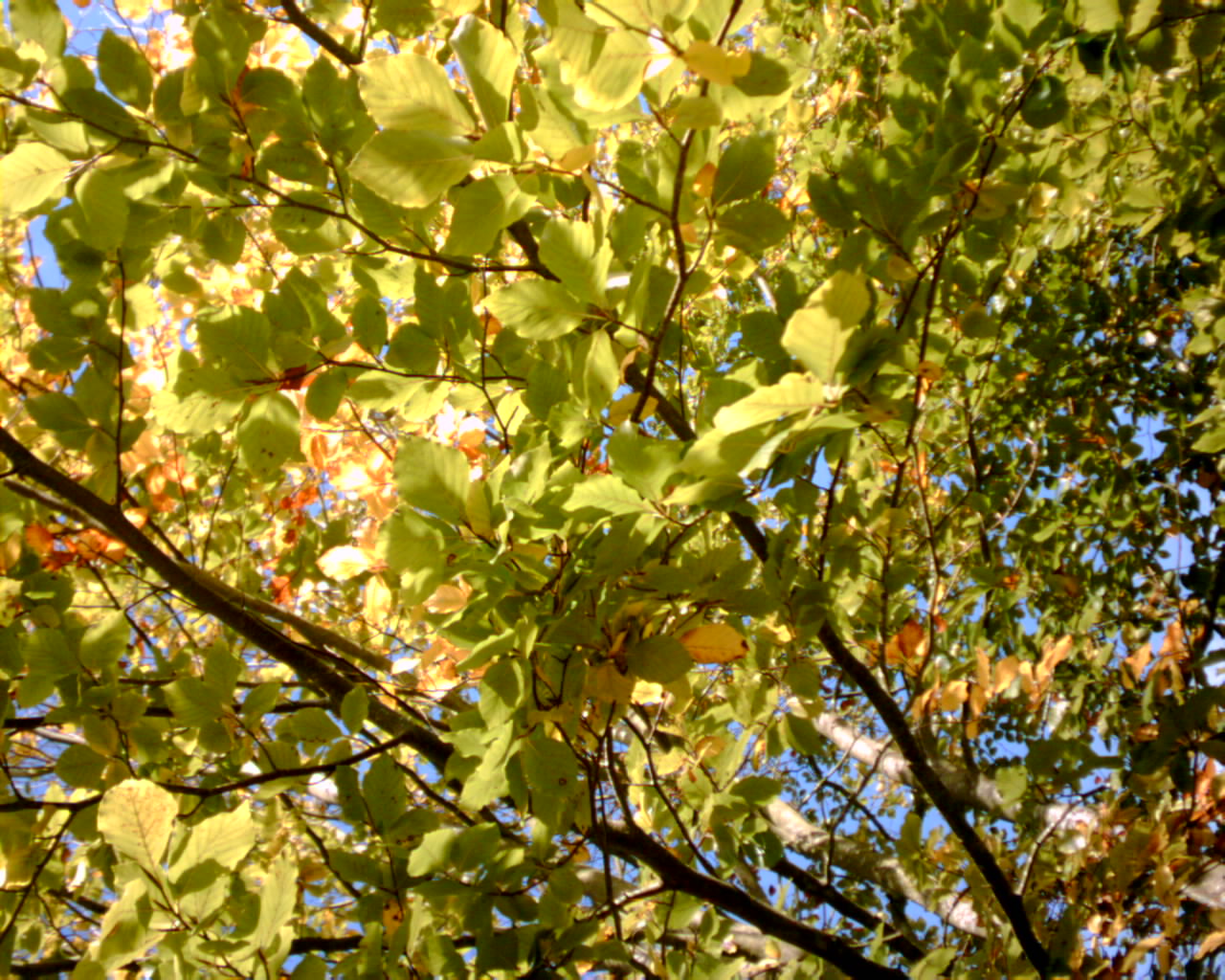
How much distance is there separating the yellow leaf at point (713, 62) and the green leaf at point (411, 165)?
9.5 inches

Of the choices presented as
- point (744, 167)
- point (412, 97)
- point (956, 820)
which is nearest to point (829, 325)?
point (744, 167)

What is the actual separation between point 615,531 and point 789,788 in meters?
3.81

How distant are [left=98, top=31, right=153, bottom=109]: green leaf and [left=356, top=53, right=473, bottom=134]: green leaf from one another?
16.0 inches

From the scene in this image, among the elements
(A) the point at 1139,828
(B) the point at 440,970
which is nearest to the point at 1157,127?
(A) the point at 1139,828

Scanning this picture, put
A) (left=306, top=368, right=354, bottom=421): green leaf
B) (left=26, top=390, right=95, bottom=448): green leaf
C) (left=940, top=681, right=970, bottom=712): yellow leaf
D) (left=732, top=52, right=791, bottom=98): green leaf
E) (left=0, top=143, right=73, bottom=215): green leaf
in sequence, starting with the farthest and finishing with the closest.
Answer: (left=940, top=681, right=970, bottom=712): yellow leaf < (left=26, top=390, right=95, bottom=448): green leaf < (left=306, top=368, right=354, bottom=421): green leaf < (left=0, top=143, right=73, bottom=215): green leaf < (left=732, top=52, right=791, bottom=98): green leaf

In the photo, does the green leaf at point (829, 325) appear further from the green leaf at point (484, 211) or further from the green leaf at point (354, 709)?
the green leaf at point (354, 709)

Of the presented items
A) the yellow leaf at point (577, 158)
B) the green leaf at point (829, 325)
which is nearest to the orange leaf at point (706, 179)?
the yellow leaf at point (577, 158)

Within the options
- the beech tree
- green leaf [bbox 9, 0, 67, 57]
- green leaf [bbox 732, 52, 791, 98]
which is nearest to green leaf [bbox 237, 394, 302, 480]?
the beech tree

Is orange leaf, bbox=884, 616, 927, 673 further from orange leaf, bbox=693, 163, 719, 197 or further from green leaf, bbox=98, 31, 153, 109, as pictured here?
green leaf, bbox=98, 31, 153, 109

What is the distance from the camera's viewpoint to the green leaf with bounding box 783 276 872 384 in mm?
550

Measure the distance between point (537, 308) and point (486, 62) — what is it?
22 centimetres

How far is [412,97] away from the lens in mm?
691

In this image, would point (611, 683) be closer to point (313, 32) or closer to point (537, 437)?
point (537, 437)

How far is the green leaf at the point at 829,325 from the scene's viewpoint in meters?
0.55
